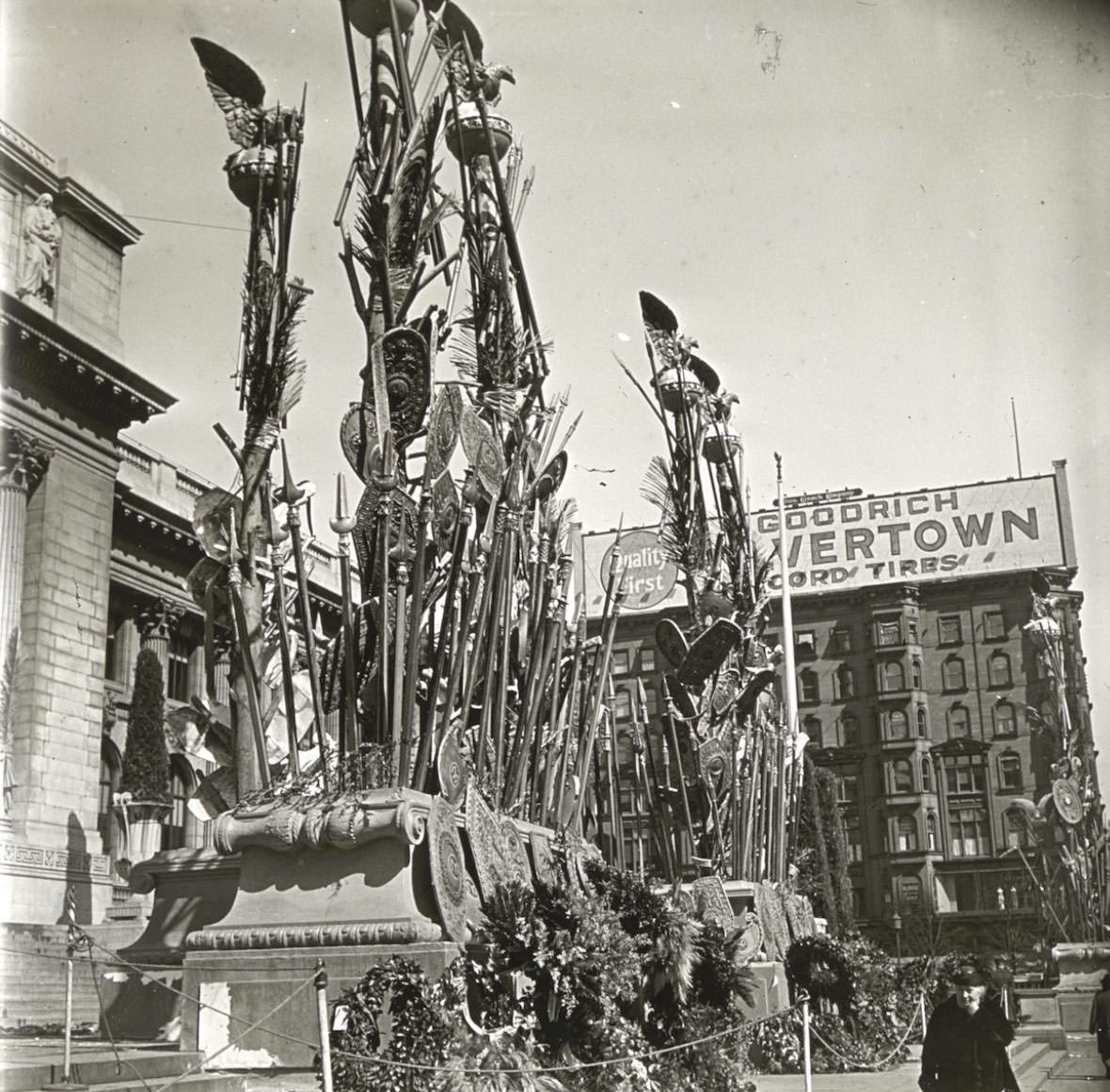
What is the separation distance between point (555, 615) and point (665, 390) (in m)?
6.25

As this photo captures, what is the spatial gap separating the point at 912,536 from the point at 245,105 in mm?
56404

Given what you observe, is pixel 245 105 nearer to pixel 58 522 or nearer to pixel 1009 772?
pixel 58 522

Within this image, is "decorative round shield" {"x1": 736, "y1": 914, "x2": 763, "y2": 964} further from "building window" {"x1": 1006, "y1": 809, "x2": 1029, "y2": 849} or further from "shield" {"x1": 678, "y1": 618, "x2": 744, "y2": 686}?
"building window" {"x1": 1006, "y1": 809, "x2": 1029, "y2": 849}

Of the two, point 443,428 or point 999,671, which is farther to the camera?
point 999,671

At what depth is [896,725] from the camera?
65125mm

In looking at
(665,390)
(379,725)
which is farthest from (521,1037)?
(665,390)

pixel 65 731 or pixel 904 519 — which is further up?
pixel 904 519

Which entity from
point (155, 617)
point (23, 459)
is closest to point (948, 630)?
point (155, 617)

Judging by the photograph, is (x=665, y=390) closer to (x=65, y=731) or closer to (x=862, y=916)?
(x=65, y=731)

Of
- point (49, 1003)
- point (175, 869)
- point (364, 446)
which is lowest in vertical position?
point (49, 1003)

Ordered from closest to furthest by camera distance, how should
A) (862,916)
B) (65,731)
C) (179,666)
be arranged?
1. (65,731)
2. (179,666)
3. (862,916)

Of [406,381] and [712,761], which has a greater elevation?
[406,381]

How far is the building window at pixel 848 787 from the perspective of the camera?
64562 millimetres

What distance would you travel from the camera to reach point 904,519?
217 ft
